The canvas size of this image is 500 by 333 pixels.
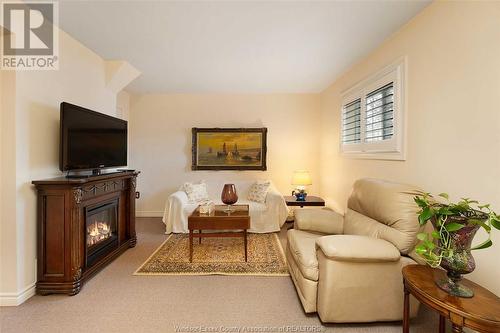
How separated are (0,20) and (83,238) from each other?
6.45 feet

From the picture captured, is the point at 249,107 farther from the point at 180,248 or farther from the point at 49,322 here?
the point at 49,322

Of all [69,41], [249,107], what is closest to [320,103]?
[249,107]

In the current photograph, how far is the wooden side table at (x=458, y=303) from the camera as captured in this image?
1.13 metres

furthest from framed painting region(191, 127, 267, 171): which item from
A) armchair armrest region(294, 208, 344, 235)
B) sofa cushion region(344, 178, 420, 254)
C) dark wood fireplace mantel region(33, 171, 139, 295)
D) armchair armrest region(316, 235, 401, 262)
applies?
armchair armrest region(316, 235, 401, 262)

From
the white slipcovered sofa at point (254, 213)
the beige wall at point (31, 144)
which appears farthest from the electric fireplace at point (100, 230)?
the white slipcovered sofa at point (254, 213)

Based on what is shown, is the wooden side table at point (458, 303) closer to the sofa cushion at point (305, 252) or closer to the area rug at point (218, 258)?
the sofa cushion at point (305, 252)

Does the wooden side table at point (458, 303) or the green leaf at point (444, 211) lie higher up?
the green leaf at point (444, 211)

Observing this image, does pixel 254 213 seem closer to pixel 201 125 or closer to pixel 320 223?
pixel 320 223

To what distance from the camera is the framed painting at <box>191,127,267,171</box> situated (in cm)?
493

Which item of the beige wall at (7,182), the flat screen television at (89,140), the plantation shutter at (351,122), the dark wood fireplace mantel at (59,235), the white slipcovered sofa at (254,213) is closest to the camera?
the beige wall at (7,182)

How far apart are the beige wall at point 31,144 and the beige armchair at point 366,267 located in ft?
7.79

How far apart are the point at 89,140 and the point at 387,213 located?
3.02 m

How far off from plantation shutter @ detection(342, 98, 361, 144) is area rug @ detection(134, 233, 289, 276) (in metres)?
1.87

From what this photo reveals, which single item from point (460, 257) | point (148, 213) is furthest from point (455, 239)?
point (148, 213)
